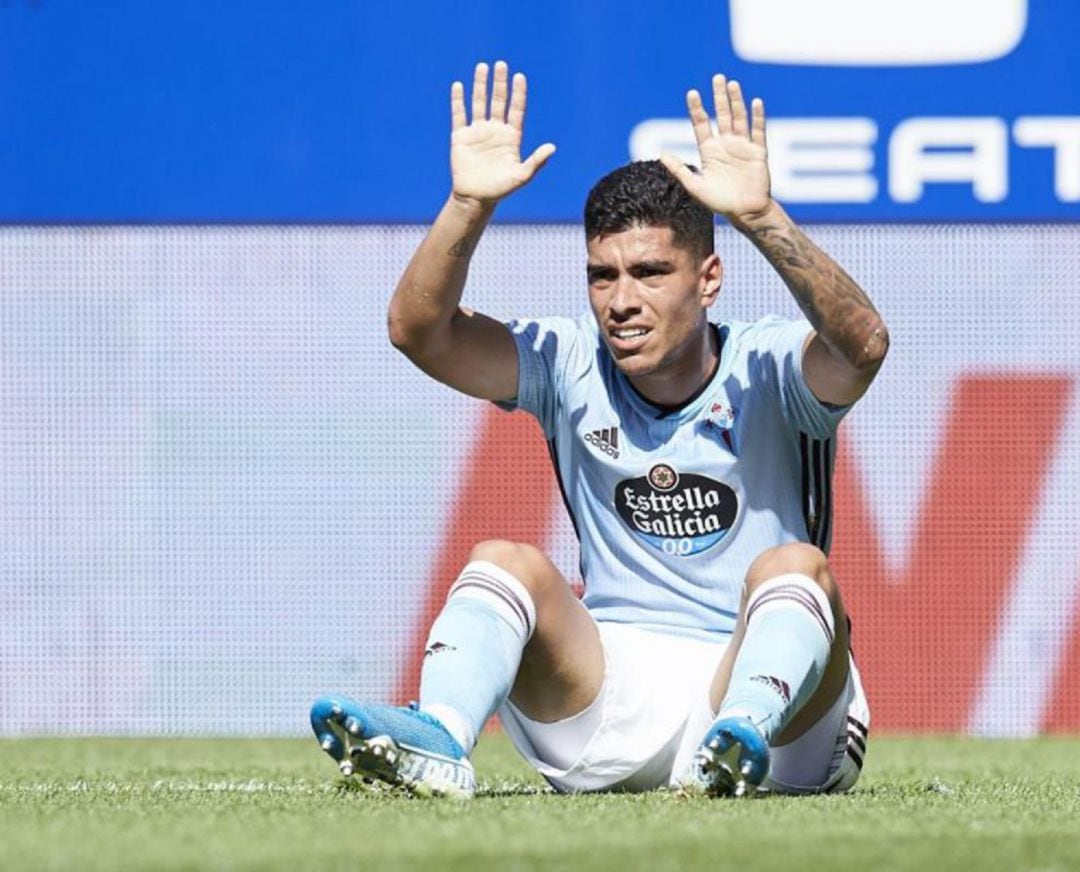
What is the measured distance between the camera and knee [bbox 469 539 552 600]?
376cm

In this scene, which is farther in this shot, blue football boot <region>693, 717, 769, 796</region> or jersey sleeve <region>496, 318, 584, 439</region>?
jersey sleeve <region>496, 318, 584, 439</region>

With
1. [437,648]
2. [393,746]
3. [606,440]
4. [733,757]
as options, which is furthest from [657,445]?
[393,746]

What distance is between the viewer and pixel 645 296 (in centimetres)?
401

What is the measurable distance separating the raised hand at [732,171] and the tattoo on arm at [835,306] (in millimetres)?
149

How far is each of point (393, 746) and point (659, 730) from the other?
684mm

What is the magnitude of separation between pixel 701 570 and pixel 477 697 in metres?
0.62

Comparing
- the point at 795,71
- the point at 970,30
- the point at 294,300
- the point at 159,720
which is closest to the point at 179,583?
the point at 159,720

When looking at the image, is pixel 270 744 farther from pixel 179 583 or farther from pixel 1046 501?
pixel 1046 501

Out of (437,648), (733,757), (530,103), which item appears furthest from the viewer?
(530,103)

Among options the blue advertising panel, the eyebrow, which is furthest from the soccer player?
the blue advertising panel

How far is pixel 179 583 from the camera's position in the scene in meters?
7.32

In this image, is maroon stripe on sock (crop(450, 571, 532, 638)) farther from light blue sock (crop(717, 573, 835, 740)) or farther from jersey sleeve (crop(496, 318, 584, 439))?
jersey sleeve (crop(496, 318, 584, 439))

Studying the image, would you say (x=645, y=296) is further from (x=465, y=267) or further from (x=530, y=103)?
(x=530, y=103)

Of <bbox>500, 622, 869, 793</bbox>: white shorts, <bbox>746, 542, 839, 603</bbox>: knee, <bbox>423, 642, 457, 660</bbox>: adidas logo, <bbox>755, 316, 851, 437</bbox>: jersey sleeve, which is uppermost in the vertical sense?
<bbox>755, 316, 851, 437</bbox>: jersey sleeve
